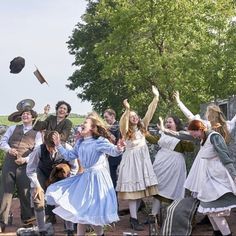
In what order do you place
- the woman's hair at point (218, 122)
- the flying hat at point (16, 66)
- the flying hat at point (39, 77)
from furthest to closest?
the flying hat at point (16, 66) < the flying hat at point (39, 77) < the woman's hair at point (218, 122)

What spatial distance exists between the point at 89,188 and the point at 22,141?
79.8 inches

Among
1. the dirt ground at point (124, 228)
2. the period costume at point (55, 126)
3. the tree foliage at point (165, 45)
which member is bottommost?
the dirt ground at point (124, 228)

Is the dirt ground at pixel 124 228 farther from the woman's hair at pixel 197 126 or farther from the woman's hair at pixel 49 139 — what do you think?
the woman's hair at pixel 197 126

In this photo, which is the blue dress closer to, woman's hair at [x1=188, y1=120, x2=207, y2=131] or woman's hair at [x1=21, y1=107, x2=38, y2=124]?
woman's hair at [x1=188, y1=120, x2=207, y2=131]

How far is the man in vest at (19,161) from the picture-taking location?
8047 millimetres

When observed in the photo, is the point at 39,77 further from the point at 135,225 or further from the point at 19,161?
the point at 135,225

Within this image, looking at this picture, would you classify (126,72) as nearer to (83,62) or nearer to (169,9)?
(169,9)

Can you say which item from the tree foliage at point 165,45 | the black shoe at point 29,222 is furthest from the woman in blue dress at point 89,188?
the tree foliage at point 165,45

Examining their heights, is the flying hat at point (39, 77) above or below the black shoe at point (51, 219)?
above

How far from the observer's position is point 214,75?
56.5 ft

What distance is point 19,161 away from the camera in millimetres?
7992

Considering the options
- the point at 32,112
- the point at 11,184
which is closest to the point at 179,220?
the point at 11,184

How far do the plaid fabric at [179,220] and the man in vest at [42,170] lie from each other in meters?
1.56

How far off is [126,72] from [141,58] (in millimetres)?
2447
